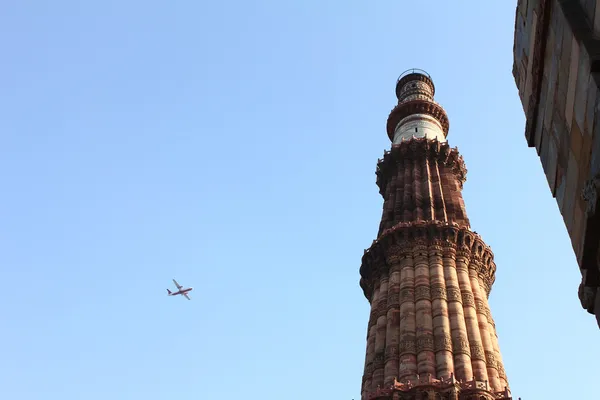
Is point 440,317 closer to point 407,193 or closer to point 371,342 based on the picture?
point 371,342

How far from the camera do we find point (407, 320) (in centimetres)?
2275

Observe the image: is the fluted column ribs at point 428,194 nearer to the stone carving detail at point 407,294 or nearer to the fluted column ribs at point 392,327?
the fluted column ribs at point 392,327

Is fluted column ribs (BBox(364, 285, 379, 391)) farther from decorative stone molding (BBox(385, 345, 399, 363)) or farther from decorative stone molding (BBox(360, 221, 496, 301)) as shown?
decorative stone molding (BBox(360, 221, 496, 301))

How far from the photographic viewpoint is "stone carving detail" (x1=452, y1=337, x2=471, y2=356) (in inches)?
837

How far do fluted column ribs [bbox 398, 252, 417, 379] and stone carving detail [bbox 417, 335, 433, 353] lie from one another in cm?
19

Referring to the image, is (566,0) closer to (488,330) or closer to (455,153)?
(488,330)

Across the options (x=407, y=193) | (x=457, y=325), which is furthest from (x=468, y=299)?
(x=407, y=193)

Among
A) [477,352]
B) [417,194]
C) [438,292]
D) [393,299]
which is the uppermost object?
[417,194]

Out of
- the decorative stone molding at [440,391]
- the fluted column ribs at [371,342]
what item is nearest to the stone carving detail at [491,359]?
the decorative stone molding at [440,391]

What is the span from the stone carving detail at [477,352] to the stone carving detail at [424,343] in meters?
1.44

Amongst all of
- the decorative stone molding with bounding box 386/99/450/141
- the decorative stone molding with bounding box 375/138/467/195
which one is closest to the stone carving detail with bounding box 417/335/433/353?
the decorative stone molding with bounding box 375/138/467/195

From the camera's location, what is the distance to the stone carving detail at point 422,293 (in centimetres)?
2364

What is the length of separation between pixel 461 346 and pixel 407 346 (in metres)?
1.83

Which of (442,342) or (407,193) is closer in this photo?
(442,342)
